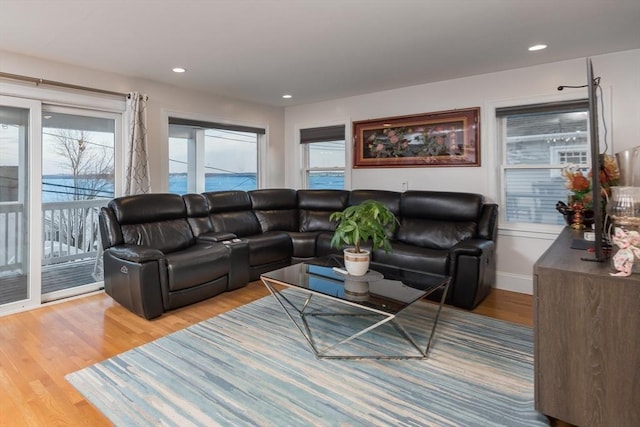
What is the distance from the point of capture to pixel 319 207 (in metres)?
5.02

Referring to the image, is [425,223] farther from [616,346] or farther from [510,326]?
[616,346]

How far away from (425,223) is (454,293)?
1049 millimetres

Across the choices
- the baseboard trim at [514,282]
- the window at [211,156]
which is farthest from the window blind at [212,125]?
Result: the baseboard trim at [514,282]

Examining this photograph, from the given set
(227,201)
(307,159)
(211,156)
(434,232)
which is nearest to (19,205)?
(227,201)

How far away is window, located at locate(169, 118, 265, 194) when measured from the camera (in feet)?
15.1

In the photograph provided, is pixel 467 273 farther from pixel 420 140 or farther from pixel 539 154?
pixel 420 140

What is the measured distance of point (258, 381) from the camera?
2.07 metres

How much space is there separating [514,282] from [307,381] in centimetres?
280

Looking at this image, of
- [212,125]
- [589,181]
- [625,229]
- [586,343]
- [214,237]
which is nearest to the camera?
[586,343]

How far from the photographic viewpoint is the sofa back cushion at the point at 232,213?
14.4 ft

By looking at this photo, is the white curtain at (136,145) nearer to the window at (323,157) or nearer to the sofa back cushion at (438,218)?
the window at (323,157)

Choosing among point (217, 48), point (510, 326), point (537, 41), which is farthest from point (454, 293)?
point (217, 48)

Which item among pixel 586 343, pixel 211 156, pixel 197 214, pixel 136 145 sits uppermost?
pixel 211 156

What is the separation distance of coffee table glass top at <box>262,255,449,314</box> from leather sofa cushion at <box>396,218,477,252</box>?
1215mm
